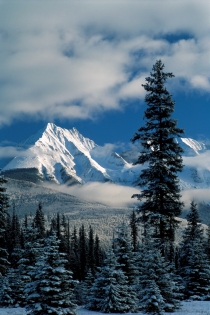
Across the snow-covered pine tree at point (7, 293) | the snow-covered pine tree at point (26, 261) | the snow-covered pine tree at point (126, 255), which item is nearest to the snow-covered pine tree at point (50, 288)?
the snow-covered pine tree at point (126, 255)

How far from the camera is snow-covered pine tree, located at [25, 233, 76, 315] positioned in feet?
55.4

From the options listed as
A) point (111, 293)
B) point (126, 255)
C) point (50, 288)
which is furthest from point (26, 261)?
point (50, 288)

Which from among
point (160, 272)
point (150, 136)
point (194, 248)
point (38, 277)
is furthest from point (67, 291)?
point (194, 248)

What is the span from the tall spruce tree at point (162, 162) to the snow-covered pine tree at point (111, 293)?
3702 mm

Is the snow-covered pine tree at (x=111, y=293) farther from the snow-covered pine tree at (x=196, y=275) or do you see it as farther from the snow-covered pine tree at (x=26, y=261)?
the snow-covered pine tree at (x=196, y=275)

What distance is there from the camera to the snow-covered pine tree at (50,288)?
16.9 meters

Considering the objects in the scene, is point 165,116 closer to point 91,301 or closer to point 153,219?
point 153,219

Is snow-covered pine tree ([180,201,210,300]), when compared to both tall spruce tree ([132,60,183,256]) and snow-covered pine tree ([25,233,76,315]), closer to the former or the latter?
tall spruce tree ([132,60,183,256])

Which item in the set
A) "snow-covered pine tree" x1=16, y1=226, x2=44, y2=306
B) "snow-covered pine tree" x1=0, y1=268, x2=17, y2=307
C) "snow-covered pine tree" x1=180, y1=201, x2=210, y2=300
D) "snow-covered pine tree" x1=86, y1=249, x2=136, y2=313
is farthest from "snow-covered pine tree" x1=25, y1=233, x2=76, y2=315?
"snow-covered pine tree" x1=180, y1=201, x2=210, y2=300

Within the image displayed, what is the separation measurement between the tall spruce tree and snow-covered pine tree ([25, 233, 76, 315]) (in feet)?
21.7

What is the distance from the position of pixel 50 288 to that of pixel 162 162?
9209 millimetres

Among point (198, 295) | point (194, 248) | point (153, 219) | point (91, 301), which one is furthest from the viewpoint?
A: point (194, 248)

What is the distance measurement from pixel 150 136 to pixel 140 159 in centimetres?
147

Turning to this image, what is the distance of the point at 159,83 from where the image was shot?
2314 cm
